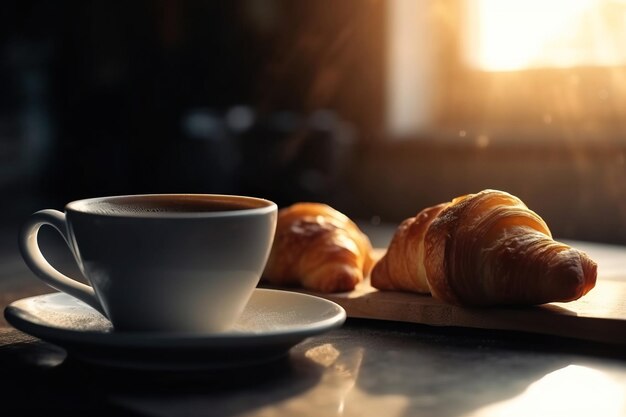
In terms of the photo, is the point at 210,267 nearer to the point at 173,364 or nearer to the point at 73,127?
the point at 173,364

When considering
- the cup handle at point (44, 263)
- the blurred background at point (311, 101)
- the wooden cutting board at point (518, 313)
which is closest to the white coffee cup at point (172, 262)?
the cup handle at point (44, 263)

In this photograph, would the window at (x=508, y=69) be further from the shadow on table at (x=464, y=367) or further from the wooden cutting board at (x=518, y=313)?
the shadow on table at (x=464, y=367)

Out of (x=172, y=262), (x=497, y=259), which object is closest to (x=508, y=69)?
(x=497, y=259)

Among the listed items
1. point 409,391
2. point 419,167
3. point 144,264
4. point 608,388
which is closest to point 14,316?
point 144,264

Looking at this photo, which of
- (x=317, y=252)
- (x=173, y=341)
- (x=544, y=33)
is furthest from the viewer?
(x=544, y=33)

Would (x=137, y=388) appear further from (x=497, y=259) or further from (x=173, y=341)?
(x=497, y=259)
